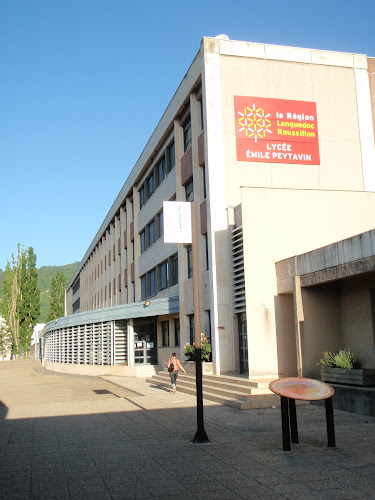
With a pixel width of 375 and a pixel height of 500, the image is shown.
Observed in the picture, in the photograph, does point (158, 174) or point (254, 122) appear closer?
point (254, 122)

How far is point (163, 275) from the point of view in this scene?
31.9 metres

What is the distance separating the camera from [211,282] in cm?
2078

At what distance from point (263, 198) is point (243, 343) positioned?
18.4ft

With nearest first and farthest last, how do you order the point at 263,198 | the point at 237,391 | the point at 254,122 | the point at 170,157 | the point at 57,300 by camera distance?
the point at 237,391, the point at 263,198, the point at 254,122, the point at 170,157, the point at 57,300

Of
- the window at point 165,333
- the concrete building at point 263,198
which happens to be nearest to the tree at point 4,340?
the concrete building at point 263,198

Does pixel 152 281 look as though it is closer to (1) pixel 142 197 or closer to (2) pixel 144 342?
(2) pixel 144 342

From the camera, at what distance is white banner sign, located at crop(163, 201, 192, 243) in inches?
452

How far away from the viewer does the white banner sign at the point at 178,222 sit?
11.5m

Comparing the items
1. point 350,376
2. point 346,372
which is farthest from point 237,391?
point 350,376

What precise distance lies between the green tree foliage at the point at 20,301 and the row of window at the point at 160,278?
1607 inches

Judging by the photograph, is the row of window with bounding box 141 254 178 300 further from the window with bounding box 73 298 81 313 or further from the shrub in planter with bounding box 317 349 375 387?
the window with bounding box 73 298 81 313

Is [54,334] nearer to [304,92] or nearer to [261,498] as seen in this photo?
[304,92]

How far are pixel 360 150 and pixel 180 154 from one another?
28.7 ft

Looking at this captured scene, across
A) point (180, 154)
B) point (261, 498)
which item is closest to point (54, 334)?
point (180, 154)
